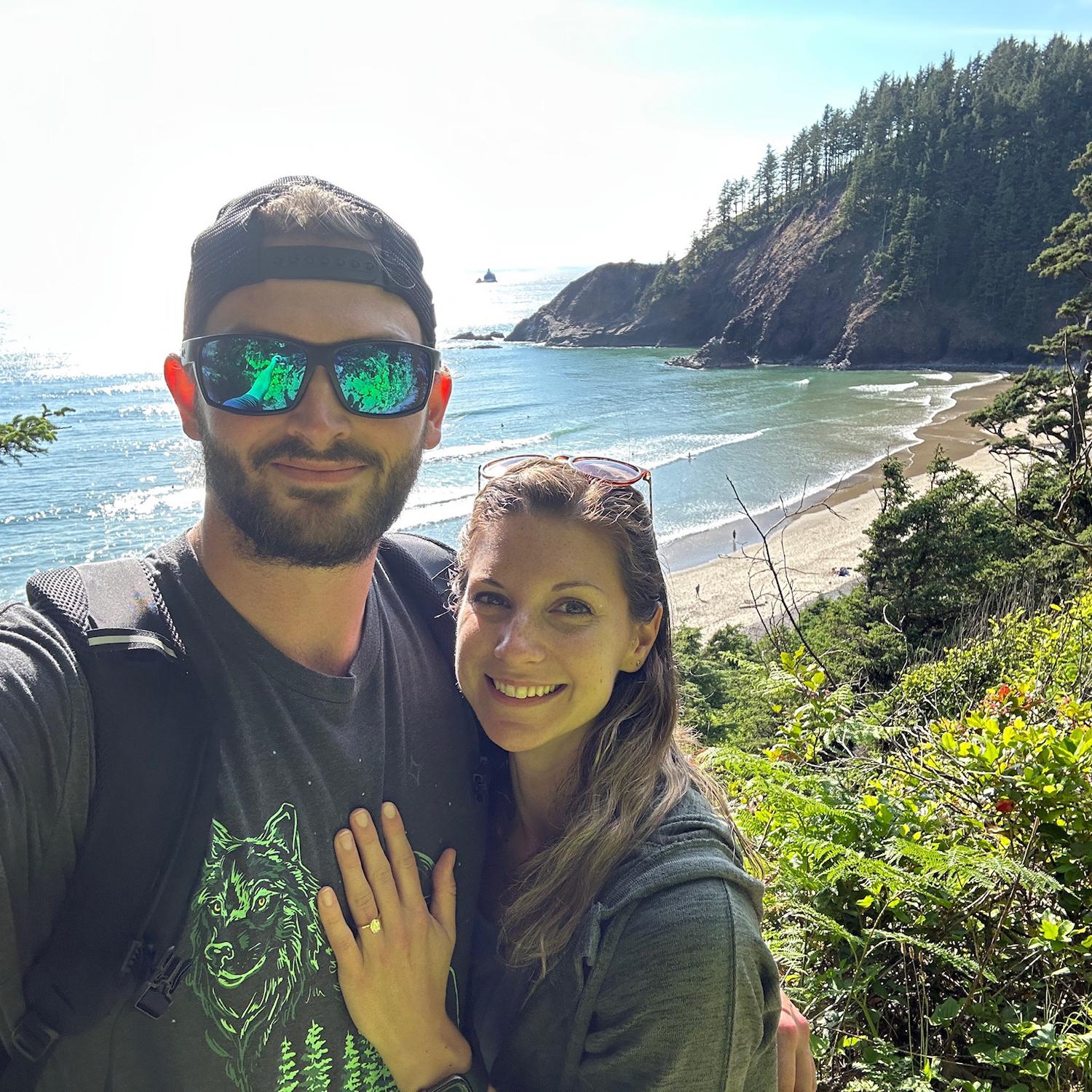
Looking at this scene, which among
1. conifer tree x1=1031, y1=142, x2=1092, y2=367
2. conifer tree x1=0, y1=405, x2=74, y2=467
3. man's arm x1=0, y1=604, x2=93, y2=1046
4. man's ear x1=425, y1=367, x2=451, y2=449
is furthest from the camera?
conifer tree x1=1031, y1=142, x2=1092, y2=367

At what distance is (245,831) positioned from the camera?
1.45 m

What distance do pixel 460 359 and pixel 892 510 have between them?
73.5 metres

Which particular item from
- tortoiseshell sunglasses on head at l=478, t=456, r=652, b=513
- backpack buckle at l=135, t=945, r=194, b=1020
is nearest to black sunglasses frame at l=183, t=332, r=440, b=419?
tortoiseshell sunglasses on head at l=478, t=456, r=652, b=513

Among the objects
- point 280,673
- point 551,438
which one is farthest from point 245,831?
point 551,438

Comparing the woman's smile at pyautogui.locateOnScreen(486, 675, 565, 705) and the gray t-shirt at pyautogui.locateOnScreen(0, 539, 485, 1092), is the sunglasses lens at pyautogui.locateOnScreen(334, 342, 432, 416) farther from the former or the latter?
the woman's smile at pyautogui.locateOnScreen(486, 675, 565, 705)

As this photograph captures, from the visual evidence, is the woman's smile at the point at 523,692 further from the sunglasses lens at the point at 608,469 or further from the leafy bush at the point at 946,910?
the leafy bush at the point at 946,910

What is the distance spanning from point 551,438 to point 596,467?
40.8 m

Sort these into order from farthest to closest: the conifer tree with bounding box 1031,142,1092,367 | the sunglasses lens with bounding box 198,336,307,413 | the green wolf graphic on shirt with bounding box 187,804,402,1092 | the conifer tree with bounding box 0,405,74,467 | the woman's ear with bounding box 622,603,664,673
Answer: the conifer tree with bounding box 1031,142,1092,367 < the conifer tree with bounding box 0,405,74,467 < the woman's ear with bounding box 622,603,664,673 < the sunglasses lens with bounding box 198,336,307,413 < the green wolf graphic on shirt with bounding box 187,804,402,1092

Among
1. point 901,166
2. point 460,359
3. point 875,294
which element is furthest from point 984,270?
point 460,359

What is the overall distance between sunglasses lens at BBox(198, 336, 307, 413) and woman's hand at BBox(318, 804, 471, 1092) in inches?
35.9

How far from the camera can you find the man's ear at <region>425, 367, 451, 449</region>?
2.15 metres

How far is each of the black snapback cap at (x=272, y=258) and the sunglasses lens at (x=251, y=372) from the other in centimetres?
13

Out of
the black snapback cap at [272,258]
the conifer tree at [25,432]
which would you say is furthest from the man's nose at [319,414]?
the conifer tree at [25,432]

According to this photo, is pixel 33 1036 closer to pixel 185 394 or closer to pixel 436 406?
pixel 185 394
